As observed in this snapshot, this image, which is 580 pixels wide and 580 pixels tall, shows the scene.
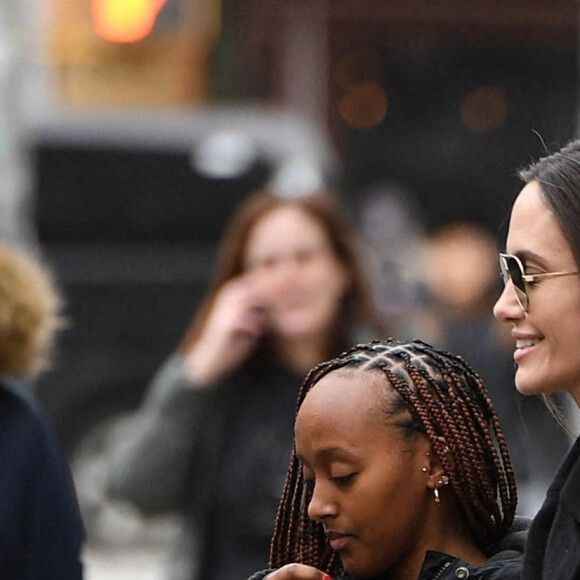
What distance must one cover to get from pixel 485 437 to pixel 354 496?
23cm

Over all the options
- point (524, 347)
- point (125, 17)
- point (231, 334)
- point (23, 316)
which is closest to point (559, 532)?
point (524, 347)

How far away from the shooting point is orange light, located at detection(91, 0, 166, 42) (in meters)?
→ 12.6

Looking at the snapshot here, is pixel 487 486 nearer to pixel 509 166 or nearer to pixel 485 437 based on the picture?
pixel 485 437

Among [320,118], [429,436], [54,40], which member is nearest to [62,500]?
[429,436]

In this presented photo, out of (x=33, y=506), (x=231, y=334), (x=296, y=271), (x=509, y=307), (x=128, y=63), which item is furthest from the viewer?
(x=128, y=63)

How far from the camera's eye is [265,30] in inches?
826

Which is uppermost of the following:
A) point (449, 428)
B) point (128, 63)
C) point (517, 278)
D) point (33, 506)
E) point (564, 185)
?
point (128, 63)

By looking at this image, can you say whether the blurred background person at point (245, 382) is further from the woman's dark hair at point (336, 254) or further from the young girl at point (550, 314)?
the young girl at point (550, 314)

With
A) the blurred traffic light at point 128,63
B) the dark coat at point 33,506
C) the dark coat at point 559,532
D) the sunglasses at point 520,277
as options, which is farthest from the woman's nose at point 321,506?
the blurred traffic light at point 128,63

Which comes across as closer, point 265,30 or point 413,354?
point 413,354

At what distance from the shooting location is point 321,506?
7.97 feet

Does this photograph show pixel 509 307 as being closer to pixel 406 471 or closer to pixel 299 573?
pixel 406 471

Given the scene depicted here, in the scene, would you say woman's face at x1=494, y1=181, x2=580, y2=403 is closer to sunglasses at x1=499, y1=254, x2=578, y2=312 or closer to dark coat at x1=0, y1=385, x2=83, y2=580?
sunglasses at x1=499, y1=254, x2=578, y2=312

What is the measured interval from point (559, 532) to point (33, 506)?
1.44 m
